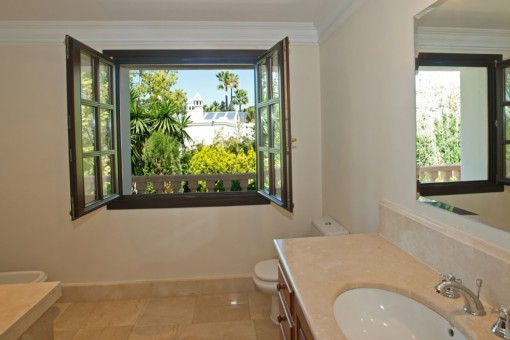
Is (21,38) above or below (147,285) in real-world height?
above

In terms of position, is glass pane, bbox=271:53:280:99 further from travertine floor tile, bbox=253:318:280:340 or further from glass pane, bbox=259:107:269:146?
travertine floor tile, bbox=253:318:280:340

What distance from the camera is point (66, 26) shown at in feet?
8.71

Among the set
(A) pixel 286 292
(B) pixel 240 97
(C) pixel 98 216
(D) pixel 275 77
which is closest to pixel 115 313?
(C) pixel 98 216

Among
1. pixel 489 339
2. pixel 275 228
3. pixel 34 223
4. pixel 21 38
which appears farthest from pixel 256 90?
pixel 489 339

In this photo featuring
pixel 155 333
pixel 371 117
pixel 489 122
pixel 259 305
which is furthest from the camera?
pixel 259 305

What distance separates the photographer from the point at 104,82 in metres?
2.68

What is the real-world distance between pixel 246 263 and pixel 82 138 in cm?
169

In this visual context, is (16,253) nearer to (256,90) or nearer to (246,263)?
(246,263)

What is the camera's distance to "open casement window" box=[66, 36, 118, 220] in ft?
7.11

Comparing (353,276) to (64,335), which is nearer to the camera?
(353,276)

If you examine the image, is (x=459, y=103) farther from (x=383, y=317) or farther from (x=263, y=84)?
(x=263, y=84)

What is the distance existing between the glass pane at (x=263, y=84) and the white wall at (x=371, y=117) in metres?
0.50

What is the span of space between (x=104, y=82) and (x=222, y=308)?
2.08 meters

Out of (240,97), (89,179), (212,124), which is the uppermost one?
(240,97)
